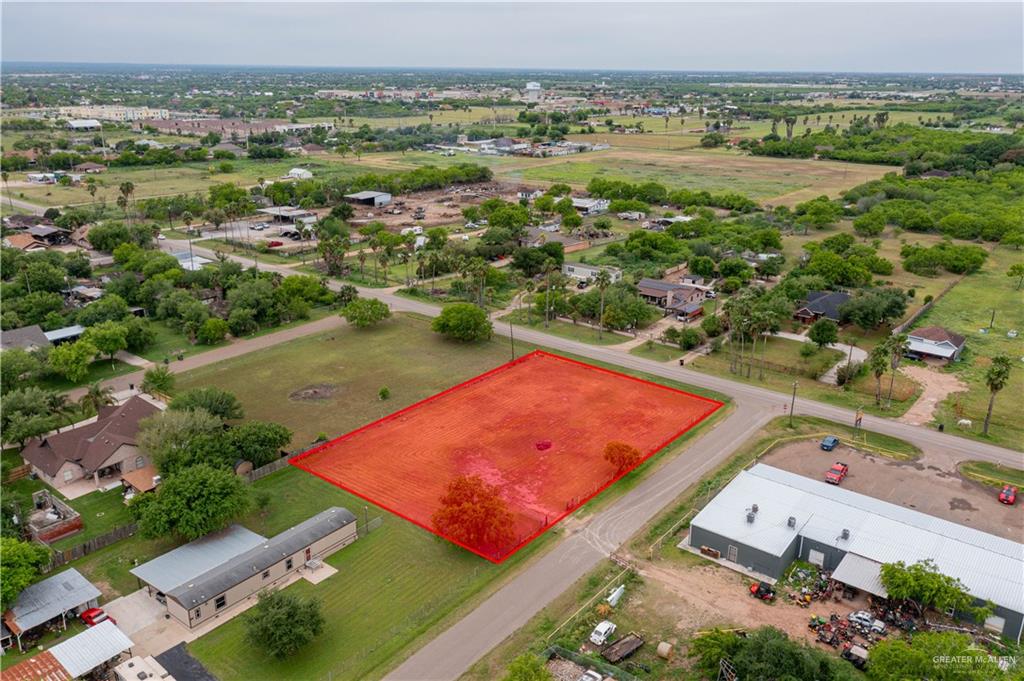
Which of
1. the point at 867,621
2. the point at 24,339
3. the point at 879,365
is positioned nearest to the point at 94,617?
the point at 867,621

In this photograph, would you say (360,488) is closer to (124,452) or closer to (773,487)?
(124,452)

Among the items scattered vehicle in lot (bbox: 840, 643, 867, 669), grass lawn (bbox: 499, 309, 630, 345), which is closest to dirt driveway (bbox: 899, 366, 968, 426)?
grass lawn (bbox: 499, 309, 630, 345)

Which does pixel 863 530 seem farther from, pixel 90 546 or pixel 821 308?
pixel 90 546

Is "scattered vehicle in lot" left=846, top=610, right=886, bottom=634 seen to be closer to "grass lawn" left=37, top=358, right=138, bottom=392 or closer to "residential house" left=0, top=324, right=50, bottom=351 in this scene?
"grass lawn" left=37, top=358, right=138, bottom=392

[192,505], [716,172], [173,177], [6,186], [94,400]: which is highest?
[716,172]

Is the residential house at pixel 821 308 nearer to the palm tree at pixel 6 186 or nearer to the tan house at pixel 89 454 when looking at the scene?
the tan house at pixel 89 454

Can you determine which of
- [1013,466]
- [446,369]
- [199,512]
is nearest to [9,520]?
[199,512]
